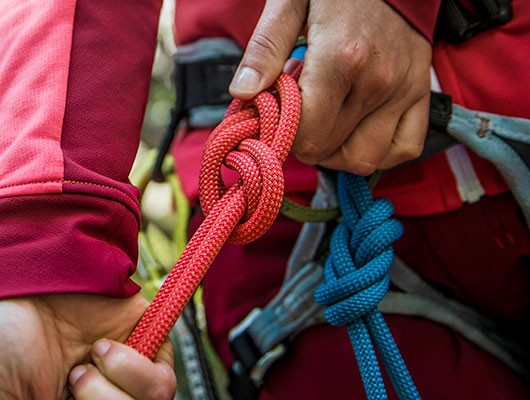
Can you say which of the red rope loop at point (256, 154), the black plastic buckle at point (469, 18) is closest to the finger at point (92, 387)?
the red rope loop at point (256, 154)

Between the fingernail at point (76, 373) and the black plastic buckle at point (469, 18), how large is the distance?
54cm

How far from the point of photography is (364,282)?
0.50 metres

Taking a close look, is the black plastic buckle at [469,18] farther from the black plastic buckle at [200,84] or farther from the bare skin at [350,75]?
the black plastic buckle at [200,84]

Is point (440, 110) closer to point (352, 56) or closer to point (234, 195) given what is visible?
point (352, 56)

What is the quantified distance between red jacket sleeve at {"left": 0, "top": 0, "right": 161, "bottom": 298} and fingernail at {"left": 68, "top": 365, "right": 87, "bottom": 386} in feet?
0.22

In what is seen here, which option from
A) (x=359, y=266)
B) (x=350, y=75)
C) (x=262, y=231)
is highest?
(x=350, y=75)

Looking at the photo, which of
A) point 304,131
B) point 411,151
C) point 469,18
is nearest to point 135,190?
point 304,131

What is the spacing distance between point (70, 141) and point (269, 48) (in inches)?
8.7

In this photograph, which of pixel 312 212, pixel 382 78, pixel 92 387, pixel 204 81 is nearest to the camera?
pixel 92 387

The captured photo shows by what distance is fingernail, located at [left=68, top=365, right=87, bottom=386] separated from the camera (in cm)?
39

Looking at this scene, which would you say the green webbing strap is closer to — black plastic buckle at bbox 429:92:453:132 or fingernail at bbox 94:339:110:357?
black plastic buckle at bbox 429:92:453:132

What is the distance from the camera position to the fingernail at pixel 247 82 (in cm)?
47

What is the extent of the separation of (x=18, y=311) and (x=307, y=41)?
1.23 feet

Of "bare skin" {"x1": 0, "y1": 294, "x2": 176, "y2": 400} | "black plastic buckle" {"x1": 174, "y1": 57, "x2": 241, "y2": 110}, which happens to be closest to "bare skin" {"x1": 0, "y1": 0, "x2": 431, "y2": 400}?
"bare skin" {"x1": 0, "y1": 294, "x2": 176, "y2": 400}
